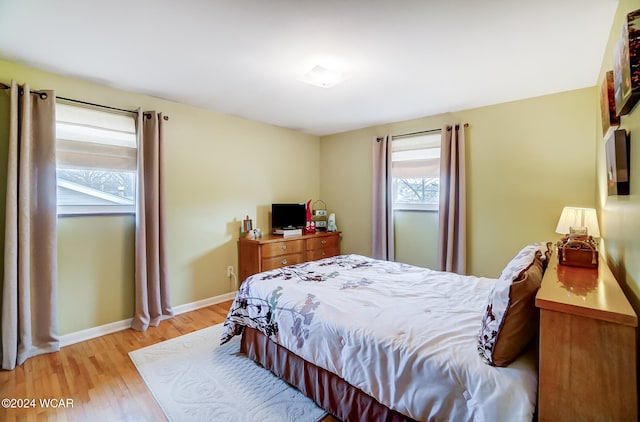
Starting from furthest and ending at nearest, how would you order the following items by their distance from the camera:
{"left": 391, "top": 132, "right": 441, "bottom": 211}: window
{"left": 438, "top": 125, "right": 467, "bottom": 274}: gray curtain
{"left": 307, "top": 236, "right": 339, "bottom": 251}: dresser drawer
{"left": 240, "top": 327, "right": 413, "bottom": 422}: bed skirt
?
1. {"left": 307, "top": 236, "right": 339, "bottom": 251}: dresser drawer
2. {"left": 391, "top": 132, "right": 441, "bottom": 211}: window
3. {"left": 438, "top": 125, "right": 467, "bottom": 274}: gray curtain
4. {"left": 240, "top": 327, "right": 413, "bottom": 422}: bed skirt

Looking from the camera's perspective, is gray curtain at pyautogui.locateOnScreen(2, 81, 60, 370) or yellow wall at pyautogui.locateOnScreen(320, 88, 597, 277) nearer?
gray curtain at pyautogui.locateOnScreen(2, 81, 60, 370)

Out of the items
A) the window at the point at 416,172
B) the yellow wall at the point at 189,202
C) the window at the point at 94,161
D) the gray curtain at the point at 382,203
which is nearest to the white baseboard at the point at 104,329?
the yellow wall at the point at 189,202

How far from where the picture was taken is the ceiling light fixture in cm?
229

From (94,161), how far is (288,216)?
2.34m

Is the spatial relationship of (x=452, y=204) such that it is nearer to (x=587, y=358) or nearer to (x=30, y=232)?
(x=587, y=358)

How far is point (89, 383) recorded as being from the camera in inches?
78.4

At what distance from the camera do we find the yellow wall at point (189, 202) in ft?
8.48

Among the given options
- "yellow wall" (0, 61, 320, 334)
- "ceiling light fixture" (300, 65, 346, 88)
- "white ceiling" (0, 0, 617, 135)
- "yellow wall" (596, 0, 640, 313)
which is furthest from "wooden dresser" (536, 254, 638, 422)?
"yellow wall" (0, 61, 320, 334)

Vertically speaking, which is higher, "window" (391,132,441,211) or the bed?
"window" (391,132,441,211)

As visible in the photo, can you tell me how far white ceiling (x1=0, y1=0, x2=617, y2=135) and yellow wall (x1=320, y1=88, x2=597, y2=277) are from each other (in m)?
0.24

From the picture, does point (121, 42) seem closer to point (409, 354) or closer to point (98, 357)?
point (98, 357)

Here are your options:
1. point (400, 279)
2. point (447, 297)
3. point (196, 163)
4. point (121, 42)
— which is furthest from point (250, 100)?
point (447, 297)

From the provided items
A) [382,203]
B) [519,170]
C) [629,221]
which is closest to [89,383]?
[629,221]

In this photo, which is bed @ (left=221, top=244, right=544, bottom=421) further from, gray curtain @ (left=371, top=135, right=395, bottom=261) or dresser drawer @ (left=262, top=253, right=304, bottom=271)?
gray curtain @ (left=371, top=135, right=395, bottom=261)
